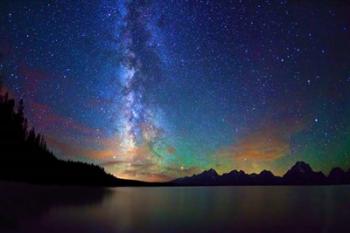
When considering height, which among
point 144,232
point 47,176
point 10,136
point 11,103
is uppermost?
point 11,103

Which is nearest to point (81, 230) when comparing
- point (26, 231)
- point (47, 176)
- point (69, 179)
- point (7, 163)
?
point (26, 231)

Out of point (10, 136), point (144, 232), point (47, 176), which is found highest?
point (10, 136)

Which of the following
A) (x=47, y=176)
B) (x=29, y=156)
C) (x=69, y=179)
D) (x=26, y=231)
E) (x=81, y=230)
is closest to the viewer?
(x=26, y=231)

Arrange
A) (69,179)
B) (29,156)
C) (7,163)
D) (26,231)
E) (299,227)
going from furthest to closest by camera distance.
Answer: (69,179)
(29,156)
(7,163)
(299,227)
(26,231)

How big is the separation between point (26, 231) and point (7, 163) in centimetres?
5494

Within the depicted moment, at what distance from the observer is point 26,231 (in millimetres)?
14367

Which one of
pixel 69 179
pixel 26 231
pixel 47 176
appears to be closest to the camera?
pixel 26 231

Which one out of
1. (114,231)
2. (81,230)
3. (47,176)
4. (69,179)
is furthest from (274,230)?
(69,179)

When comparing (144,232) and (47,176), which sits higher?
(47,176)

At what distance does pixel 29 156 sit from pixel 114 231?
62.6 m

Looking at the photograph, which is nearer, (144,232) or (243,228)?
(144,232)

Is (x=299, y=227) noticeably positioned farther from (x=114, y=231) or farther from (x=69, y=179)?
(x=69, y=179)

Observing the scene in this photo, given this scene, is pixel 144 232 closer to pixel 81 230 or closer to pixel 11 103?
pixel 81 230

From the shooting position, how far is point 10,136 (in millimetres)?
67062
